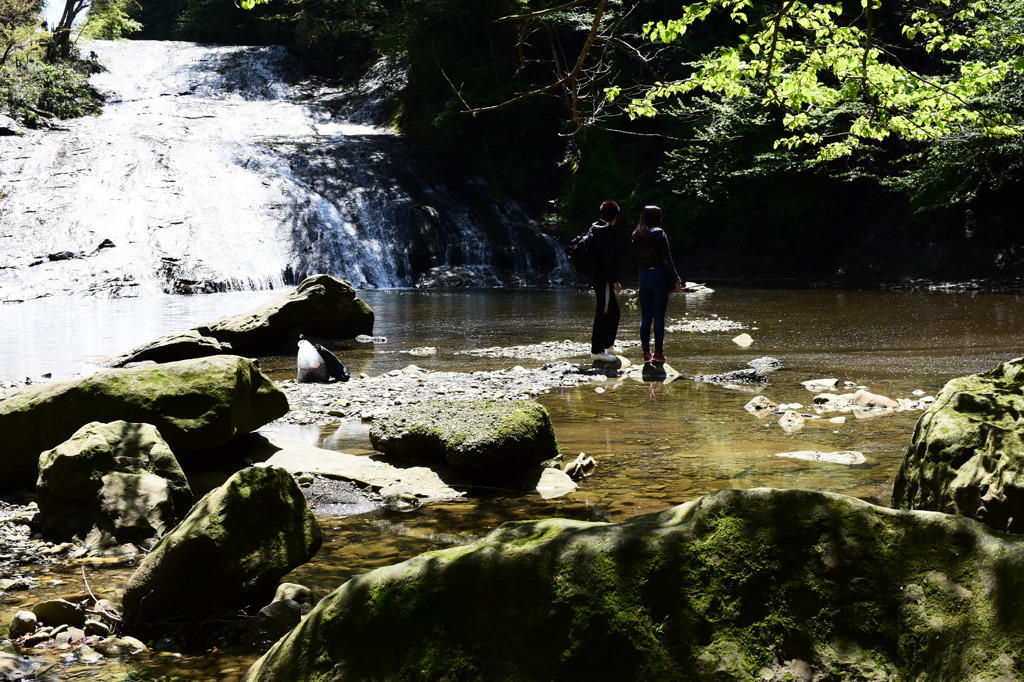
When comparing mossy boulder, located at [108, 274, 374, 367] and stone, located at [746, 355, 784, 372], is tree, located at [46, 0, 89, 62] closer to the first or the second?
mossy boulder, located at [108, 274, 374, 367]

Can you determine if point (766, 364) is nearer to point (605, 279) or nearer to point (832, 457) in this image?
point (605, 279)

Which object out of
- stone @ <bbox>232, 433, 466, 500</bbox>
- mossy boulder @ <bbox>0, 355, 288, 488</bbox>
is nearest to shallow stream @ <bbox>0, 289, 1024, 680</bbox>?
stone @ <bbox>232, 433, 466, 500</bbox>

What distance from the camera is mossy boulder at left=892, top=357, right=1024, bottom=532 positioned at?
3854mm

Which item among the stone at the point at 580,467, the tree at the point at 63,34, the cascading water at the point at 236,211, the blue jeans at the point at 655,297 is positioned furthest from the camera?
the tree at the point at 63,34

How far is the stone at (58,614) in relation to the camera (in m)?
3.82

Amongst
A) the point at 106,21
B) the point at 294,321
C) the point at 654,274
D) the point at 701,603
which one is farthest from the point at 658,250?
the point at 106,21

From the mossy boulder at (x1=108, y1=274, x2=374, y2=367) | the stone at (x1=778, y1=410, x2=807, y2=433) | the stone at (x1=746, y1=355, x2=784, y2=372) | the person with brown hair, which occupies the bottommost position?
the stone at (x1=778, y1=410, x2=807, y2=433)

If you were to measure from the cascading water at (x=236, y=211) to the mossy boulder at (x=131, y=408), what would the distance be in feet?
59.6

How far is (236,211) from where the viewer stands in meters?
27.4

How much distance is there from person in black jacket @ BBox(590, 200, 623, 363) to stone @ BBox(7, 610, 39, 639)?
809 centimetres

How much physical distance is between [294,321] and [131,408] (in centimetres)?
854

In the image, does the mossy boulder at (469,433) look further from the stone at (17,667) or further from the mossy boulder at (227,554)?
the stone at (17,667)

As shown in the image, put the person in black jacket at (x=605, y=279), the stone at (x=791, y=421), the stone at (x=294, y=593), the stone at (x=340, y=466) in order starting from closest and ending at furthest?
the stone at (x=294, y=593) → the stone at (x=340, y=466) → the stone at (x=791, y=421) → the person in black jacket at (x=605, y=279)

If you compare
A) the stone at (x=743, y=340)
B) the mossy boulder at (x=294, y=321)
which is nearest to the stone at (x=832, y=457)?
the stone at (x=743, y=340)
